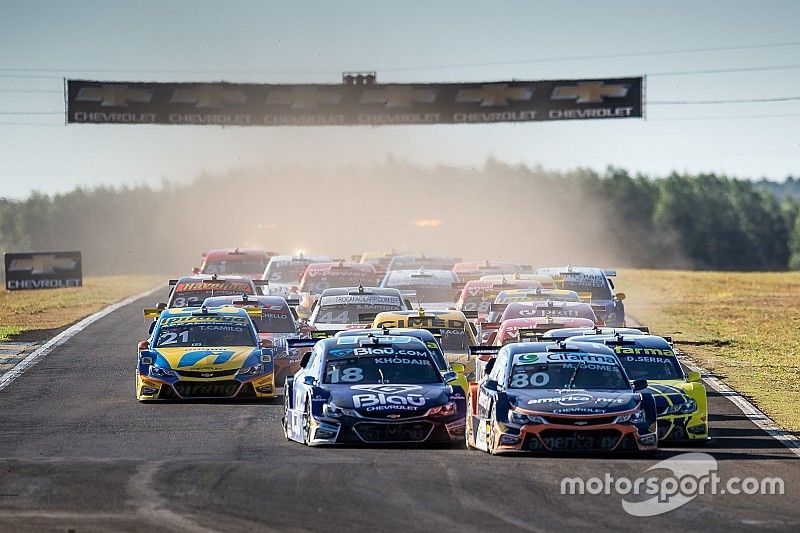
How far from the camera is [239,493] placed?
1430cm

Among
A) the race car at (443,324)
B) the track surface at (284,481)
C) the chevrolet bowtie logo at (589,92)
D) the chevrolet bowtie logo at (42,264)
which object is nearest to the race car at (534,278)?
the race car at (443,324)

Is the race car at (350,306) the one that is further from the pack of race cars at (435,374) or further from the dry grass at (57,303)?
the dry grass at (57,303)

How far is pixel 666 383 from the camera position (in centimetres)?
1994

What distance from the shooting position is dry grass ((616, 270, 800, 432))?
2764 centimetres

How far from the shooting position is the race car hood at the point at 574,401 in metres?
17.4

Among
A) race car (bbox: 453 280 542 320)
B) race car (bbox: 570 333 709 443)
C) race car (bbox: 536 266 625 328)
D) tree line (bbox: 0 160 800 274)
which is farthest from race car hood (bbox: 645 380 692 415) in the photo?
tree line (bbox: 0 160 800 274)

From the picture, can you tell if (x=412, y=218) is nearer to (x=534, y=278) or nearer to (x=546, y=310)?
(x=534, y=278)

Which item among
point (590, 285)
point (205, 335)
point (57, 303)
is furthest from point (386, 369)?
point (57, 303)

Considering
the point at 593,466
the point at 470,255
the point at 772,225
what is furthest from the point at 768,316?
the point at 772,225

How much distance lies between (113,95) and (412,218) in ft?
179

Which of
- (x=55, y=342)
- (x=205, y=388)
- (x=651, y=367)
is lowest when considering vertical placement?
(x=55, y=342)

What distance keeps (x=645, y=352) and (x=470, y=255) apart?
7504cm

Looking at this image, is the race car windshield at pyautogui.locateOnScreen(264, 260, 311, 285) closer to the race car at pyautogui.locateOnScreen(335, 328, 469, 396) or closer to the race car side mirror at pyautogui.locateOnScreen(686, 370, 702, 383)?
the race car at pyautogui.locateOnScreen(335, 328, 469, 396)

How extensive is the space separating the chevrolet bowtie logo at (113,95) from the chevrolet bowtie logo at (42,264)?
12.2m
